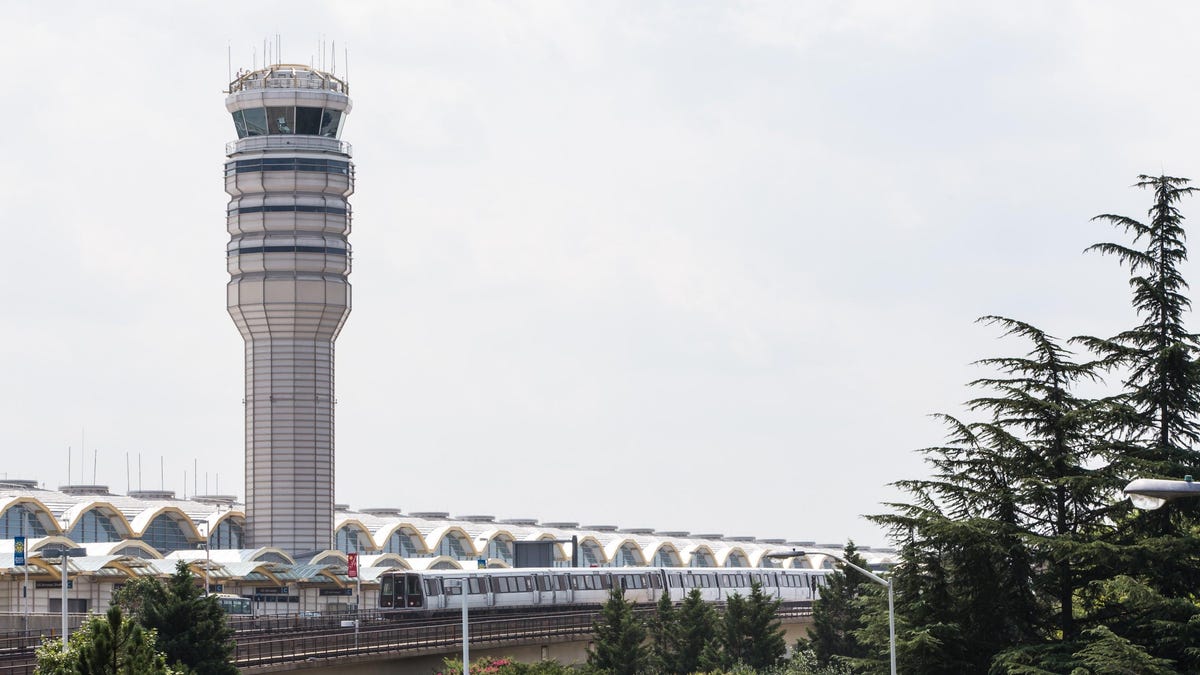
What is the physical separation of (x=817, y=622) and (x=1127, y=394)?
36461 mm

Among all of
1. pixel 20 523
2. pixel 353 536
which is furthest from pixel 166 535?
pixel 353 536

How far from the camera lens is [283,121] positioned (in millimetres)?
156125

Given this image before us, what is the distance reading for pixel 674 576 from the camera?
12375cm

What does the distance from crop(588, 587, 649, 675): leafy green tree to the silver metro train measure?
7.89m

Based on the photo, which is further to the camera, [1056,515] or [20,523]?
[20,523]

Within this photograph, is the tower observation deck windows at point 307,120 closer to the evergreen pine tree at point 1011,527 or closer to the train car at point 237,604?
the train car at point 237,604

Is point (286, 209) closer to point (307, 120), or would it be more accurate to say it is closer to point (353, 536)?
point (307, 120)

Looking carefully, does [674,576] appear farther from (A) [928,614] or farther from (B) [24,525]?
(A) [928,614]

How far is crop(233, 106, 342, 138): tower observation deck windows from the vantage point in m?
156

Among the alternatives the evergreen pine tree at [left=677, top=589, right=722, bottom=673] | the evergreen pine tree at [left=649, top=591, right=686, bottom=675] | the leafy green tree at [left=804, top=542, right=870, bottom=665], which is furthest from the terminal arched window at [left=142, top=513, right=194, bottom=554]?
the leafy green tree at [left=804, top=542, right=870, bottom=665]

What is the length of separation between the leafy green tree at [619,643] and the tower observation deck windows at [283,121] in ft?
277

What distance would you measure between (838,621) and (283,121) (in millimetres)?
91571

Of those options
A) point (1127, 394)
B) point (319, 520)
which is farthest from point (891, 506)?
point (319, 520)

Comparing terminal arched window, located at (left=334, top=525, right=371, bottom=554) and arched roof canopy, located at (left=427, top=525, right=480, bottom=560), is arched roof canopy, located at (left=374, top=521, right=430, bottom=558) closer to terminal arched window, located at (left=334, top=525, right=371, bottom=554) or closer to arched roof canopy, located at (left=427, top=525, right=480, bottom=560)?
arched roof canopy, located at (left=427, top=525, right=480, bottom=560)
